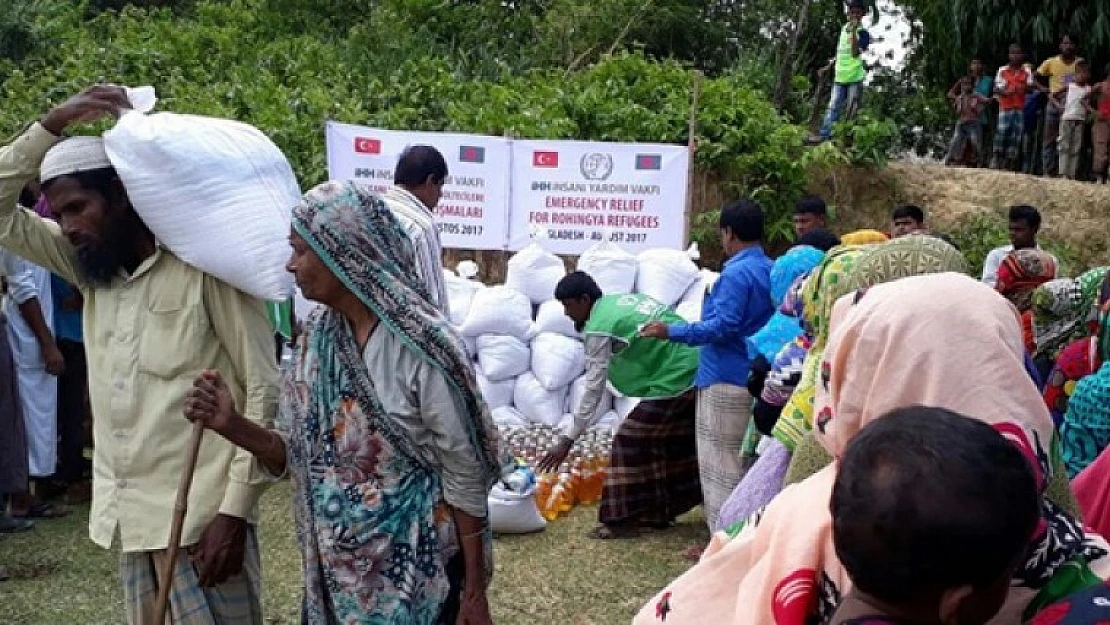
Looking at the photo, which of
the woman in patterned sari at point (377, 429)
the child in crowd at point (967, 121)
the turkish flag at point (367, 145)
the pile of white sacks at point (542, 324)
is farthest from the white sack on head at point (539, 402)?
Result: the child in crowd at point (967, 121)

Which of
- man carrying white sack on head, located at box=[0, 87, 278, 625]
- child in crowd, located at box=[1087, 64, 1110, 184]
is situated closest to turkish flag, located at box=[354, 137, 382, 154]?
man carrying white sack on head, located at box=[0, 87, 278, 625]

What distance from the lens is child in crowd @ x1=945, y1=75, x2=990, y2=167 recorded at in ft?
43.1

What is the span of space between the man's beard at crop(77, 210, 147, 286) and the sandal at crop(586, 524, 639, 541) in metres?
3.64

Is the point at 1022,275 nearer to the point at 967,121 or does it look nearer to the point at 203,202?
the point at 203,202

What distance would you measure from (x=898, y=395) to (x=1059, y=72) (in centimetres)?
1230

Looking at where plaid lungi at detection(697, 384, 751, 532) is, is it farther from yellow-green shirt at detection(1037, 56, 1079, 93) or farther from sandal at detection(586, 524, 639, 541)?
yellow-green shirt at detection(1037, 56, 1079, 93)

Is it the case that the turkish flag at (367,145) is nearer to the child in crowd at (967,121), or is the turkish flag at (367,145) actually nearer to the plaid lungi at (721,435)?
the plaid lungi at (721,435)

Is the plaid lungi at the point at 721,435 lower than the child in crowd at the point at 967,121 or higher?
lower

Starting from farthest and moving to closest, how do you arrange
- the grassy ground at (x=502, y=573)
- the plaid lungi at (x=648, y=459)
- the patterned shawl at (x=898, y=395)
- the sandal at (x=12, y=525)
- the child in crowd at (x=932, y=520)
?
1. the plaid lungi at (x=648, y=459)
2. the sandal at (x=12, y=525)
3. the grassy ground at (x=502, y=573)
4. the patterned shawl at (x=898, y=395)
5. the child in crowd at (x=932, y=520)

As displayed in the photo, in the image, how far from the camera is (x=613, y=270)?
7.03 metres

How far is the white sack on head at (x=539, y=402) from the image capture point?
6.80 metres

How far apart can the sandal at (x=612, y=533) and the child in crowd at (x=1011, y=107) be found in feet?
28.6

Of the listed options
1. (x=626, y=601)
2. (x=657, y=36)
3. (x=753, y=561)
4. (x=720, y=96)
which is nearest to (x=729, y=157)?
(x=720, y=96)

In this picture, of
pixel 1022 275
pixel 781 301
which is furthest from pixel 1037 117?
pixel 781 301
